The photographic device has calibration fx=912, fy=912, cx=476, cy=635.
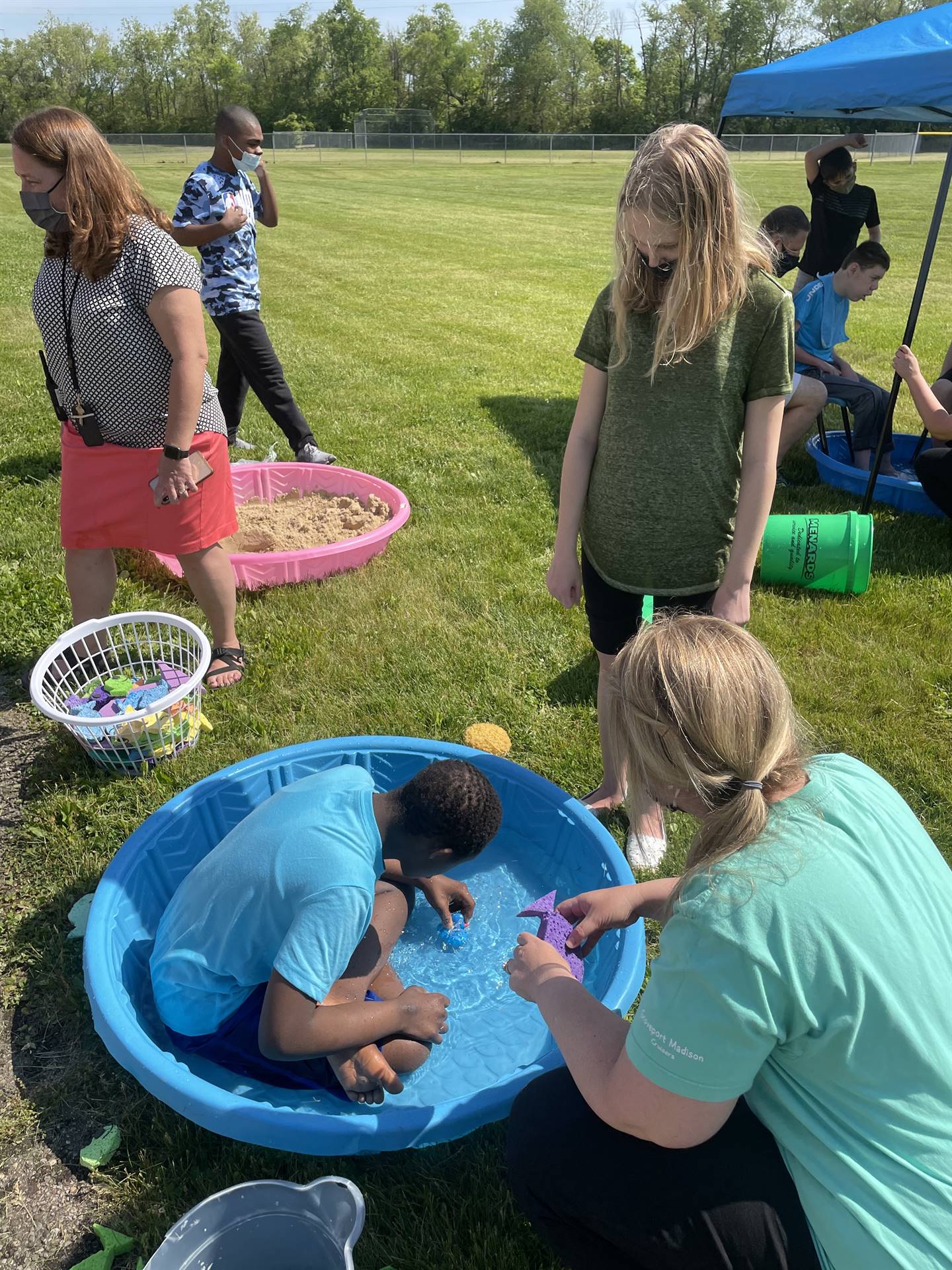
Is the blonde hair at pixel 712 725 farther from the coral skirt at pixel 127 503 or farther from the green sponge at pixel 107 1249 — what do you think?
the coral skirt at pixel 127 503

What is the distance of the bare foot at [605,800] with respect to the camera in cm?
295

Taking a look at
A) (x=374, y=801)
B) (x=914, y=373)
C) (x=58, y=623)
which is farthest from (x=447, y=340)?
(x=374, y=801)

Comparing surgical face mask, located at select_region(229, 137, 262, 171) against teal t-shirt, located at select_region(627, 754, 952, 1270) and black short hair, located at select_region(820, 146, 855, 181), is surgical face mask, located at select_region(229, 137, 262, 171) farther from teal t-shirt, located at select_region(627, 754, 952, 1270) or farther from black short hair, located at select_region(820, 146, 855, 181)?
teal t-shirt, located at select_region(627, 754, 952, 1270)

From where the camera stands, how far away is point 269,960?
206 centimetres

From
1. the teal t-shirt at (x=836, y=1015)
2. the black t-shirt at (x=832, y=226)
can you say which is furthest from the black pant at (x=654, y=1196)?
the black t-shirt at (x=832, y=226)

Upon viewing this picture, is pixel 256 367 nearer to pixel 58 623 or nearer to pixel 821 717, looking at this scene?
pixel 58 623

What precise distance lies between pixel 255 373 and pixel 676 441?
360cm

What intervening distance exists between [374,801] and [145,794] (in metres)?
1.12

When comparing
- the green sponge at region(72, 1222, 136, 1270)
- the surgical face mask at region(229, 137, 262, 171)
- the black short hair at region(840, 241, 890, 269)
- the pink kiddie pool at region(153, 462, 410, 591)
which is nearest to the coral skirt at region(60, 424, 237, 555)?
the pink kiddie pool at region(153, 462, 410, 591)

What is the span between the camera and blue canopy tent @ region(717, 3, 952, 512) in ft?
14.8

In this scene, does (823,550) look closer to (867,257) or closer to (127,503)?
(867,257)

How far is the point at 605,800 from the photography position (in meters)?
2.96

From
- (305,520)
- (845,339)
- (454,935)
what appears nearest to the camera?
(454,935)

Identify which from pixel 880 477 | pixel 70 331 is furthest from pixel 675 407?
pixel 880 477
